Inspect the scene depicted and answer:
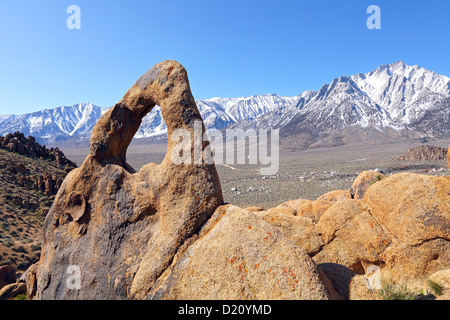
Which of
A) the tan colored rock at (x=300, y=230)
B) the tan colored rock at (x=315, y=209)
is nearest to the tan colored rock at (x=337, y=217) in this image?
the tan colored rock at (x=300, y=230)

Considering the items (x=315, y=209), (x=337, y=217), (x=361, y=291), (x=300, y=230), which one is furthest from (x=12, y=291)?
(x=315, y=209)

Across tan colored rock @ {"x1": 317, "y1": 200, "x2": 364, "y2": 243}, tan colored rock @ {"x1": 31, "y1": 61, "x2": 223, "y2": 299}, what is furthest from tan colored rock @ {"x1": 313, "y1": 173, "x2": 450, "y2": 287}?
tan colored rock @ {"x1": 31, "y1": 61, "x2": 223, "y2": 299}

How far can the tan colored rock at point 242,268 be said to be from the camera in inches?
207

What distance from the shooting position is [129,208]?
7297 mm

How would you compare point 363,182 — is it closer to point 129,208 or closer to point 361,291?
point 361,291

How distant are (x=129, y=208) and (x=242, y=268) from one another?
349 centimetres

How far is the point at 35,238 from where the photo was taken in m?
22.2

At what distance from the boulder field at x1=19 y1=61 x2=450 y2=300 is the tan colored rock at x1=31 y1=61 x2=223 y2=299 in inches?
1.1

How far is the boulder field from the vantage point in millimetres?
5598

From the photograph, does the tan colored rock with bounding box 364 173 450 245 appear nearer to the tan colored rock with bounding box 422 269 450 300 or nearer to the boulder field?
the boulder field
